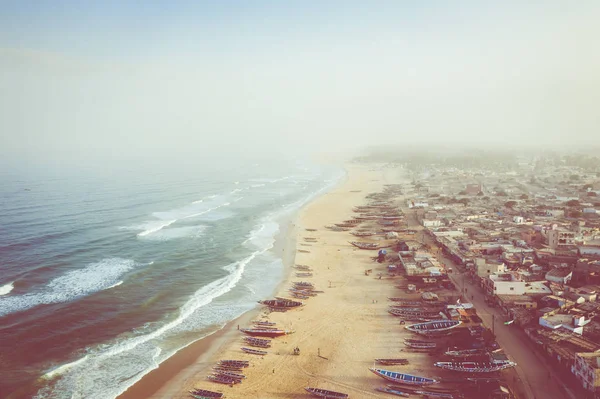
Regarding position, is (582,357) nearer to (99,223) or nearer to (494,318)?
(494,318)

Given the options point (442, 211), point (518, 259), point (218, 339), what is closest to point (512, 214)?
point (442, 211)

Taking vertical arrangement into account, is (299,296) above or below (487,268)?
below

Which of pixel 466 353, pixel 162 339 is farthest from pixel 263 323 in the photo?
pixel 466 353

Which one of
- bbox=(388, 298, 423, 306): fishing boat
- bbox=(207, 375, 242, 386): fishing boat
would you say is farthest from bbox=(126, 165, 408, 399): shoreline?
bbox=(388, 298, 423, 306): fishing boat

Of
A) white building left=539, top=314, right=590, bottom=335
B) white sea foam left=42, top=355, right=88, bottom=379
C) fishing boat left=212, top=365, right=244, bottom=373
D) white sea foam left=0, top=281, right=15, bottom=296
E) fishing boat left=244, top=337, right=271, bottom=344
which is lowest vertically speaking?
fishing boat left=212, top=365, right=244, bottom=373

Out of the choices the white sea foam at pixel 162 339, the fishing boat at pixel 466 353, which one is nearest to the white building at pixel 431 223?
the white sea foam at pixel 162 339

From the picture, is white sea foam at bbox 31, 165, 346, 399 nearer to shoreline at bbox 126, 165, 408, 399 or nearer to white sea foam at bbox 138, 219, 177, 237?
shoreline at bbox 126, 165, 408, 399

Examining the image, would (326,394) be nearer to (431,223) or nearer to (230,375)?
(230,375)
